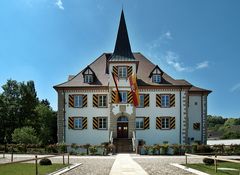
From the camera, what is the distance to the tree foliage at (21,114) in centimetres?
4478

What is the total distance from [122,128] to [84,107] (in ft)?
14.8

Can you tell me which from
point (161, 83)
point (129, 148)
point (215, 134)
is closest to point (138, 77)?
point (161, 83)

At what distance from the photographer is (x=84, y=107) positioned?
3541 centimetres

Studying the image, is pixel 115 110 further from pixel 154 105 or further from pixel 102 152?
pixel 102 152

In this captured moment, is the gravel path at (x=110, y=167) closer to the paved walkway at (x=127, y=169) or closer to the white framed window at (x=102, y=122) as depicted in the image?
the paved walkway at (x=127, y=169)

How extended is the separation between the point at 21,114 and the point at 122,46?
19131mm

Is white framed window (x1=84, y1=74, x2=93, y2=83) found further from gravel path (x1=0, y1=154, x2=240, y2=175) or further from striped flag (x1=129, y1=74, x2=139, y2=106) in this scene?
gravel path (x1=0, y1=154, x2=240, y2=175)

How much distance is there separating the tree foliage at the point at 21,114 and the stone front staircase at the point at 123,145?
1416cm

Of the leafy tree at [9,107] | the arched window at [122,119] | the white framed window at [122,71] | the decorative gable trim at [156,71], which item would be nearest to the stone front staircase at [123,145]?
the arched window at [122,119]

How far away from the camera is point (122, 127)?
115 ft

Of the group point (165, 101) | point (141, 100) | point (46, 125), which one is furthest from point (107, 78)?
point (46, 125)

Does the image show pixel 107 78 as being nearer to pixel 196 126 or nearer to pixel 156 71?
pixel 156 71

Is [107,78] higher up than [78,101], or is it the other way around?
[107,78]

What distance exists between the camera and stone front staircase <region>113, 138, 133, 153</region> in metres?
32.4
